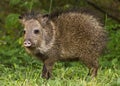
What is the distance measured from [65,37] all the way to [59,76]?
973mm

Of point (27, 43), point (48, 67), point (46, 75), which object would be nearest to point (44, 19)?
point (27, 43)

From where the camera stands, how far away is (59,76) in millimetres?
8938

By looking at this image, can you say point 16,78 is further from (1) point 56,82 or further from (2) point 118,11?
(2) point 118,11

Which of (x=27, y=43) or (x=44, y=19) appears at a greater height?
(x=44, y=19)

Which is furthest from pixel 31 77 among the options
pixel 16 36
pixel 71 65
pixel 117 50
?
pixel 16 36

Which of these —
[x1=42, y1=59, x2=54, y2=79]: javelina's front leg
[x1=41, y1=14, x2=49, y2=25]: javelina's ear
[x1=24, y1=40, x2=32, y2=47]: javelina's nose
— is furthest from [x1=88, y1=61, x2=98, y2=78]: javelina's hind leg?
[x1=24, y1=40, x2=32, y2=47]: javelina's nose

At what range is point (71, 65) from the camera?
10.7m

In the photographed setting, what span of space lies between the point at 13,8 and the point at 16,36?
713mm

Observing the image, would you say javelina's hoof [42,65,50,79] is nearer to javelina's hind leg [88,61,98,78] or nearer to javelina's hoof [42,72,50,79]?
javelina's hoof [42,72,50,79]

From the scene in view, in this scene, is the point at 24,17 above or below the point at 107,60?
above

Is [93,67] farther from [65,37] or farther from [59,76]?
[59,76]

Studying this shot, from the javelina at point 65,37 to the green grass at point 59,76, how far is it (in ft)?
0.73

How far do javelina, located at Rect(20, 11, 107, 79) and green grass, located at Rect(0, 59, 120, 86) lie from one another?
0.22m

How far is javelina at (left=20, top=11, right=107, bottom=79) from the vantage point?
31.0 feet
